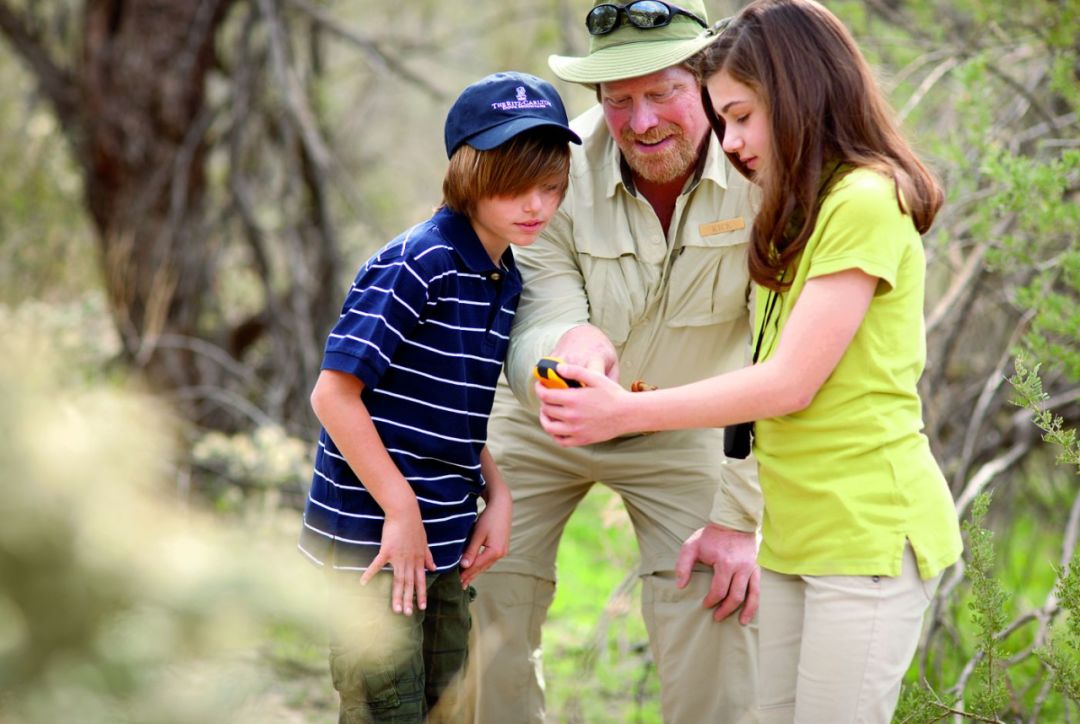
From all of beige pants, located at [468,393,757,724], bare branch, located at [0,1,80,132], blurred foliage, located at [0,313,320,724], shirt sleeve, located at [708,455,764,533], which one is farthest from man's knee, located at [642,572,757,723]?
bare branch, located at [0,1,80,132]

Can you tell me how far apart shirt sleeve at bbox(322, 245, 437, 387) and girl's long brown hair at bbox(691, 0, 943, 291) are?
629 millimetres

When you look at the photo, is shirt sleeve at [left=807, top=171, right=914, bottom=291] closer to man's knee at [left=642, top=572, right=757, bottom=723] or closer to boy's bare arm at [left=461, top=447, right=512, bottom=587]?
boy's bare arm at [left=461, top=447, right=512, bottom=587]

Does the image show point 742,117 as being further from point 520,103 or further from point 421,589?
point 421,589

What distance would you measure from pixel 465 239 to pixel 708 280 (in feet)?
2.26

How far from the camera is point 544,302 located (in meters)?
2.58

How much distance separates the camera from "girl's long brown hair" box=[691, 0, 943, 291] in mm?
1919

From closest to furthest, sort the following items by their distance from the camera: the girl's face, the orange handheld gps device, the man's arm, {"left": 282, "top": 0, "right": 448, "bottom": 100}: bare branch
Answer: the girl's face, the orange handheld gps device, the man's arm, {"left": 282, "top": 0, "right": 448, "bottom": 100}: bare branch

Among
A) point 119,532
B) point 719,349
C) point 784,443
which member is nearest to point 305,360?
point 719,349

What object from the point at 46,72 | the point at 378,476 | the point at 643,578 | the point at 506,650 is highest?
the point at 46,72

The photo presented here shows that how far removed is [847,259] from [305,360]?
3.53 metres

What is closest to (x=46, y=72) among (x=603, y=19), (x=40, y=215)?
(x=40, y=215)

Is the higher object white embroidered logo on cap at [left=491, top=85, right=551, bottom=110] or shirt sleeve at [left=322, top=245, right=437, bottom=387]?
white embroidered logo on cap at [left=491, top=85, right=551, bottom=110]

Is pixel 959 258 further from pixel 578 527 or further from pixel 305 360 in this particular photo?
pixel 578 527

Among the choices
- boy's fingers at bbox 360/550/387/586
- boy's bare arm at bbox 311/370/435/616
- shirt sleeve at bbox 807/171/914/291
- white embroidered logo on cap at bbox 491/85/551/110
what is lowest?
boy's fingers at bbox 360/550/387/586
